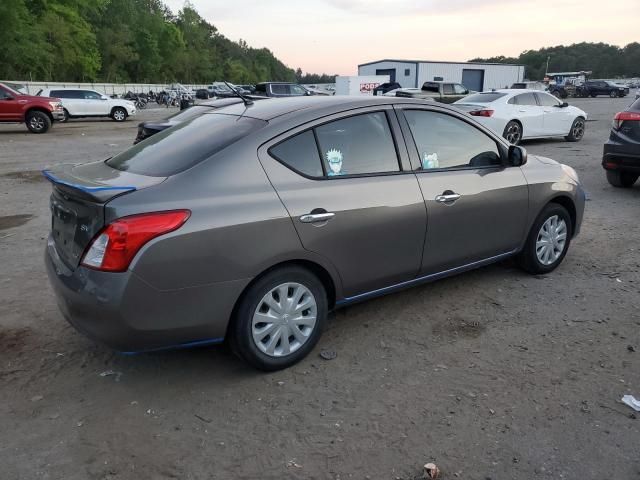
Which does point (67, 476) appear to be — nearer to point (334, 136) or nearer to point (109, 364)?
point (109, 364)

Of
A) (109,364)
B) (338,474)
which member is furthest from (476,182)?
(109,364)

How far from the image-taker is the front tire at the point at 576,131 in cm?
1526

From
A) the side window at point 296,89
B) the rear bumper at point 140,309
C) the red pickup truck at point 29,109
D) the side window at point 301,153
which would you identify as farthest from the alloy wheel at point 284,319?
the side window at point 296,89

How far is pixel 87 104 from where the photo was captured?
82.0ft

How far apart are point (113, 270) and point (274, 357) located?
1.11 m

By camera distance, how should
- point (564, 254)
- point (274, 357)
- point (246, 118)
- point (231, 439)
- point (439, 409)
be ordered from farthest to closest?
point (564, 254) < point (246, 118) < point (274, 357) < point (439, 409) < point (231, 439)

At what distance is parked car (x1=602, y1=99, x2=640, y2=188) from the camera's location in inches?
302

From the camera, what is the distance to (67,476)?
7.99ft

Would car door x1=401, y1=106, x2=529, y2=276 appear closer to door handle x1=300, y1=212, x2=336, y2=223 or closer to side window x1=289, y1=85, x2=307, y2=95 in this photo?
door handle x1=300, y1=212, x2=336, y2=223

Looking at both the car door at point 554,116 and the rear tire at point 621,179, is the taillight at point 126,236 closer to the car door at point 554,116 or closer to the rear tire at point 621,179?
the rear tire at point 621,179

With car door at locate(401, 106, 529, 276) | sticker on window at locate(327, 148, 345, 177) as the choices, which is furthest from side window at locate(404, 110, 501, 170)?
sticker on window at locate(327, 148, 345, 177)

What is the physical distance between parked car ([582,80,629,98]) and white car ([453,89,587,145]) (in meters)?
45.2

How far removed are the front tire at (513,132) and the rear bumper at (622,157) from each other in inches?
224

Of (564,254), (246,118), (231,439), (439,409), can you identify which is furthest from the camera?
(564,254)
